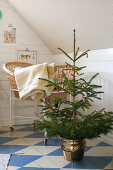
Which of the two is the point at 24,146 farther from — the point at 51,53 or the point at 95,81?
the point at 51,53

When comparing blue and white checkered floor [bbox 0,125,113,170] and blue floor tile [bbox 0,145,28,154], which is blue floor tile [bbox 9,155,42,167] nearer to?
blue and white checkered floor [bbox 0,125,113,170]

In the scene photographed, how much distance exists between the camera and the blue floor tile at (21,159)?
166 cm

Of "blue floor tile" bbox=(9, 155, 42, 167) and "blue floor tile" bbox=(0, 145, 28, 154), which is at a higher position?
"blue floor tile" bbox=(0, 145, 28, 154)

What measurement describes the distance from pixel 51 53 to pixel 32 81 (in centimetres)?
115

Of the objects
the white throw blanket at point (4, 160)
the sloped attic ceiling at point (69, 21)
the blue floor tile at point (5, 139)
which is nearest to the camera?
the white throw blanket at point (4, 160)

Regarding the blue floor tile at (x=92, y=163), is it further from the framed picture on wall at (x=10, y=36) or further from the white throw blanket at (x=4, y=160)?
the framed picture on wall at (x=10, y=36)

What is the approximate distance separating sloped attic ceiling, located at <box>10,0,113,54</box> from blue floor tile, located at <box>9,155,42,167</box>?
1230 mm

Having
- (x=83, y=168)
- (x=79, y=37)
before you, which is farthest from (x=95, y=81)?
(x=83, y=168)

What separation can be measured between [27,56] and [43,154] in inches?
60.6

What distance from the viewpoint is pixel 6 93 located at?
2.89 metres

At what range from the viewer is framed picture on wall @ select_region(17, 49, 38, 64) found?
294 cm

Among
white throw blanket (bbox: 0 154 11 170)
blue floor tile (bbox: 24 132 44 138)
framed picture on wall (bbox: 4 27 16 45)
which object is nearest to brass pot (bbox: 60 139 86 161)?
white throw blanket (bbox: 0 154 11 170)

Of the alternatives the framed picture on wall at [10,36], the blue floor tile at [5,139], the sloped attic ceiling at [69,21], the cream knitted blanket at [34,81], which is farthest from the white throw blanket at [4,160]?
the framed picture on wall at [10,36]

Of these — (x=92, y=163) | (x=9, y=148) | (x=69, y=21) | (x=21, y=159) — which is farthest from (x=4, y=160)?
(x=69, y=21)
